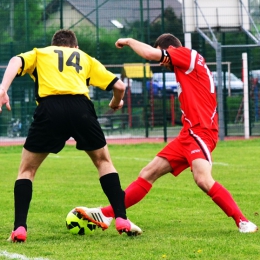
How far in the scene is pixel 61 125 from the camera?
702cm

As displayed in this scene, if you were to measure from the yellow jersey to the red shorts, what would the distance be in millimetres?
995

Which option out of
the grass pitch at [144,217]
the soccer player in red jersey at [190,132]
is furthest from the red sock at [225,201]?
the grass pitch at [144,217]

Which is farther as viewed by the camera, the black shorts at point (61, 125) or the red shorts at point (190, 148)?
the red shorts at point (190, 148)

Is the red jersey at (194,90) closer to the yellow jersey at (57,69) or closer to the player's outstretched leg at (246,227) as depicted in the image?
the yellow jersey at (57,69)

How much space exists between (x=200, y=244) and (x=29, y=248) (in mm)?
1329

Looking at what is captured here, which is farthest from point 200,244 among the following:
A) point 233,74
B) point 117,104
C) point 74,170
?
point 233,74

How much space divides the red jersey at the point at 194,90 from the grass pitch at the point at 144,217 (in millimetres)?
992

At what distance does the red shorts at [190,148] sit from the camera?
7.31 m

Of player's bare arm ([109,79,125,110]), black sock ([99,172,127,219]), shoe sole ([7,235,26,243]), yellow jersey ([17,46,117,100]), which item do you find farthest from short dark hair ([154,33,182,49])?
shoe sole ([7,235,26,243])

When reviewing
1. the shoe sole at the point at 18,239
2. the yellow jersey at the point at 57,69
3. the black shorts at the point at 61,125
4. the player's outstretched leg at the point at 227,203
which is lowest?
the shoe sole at the point at 18,239

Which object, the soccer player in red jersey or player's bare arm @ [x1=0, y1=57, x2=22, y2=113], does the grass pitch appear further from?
player's bare arm @ [x1=0, y1=57, x2=22, y2=113]

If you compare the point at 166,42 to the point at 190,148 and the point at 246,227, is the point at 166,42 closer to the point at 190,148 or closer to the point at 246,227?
the point at 190,148

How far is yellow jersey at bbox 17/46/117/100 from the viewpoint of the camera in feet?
23.1

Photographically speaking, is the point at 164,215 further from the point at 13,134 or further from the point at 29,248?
the point at 13,134
